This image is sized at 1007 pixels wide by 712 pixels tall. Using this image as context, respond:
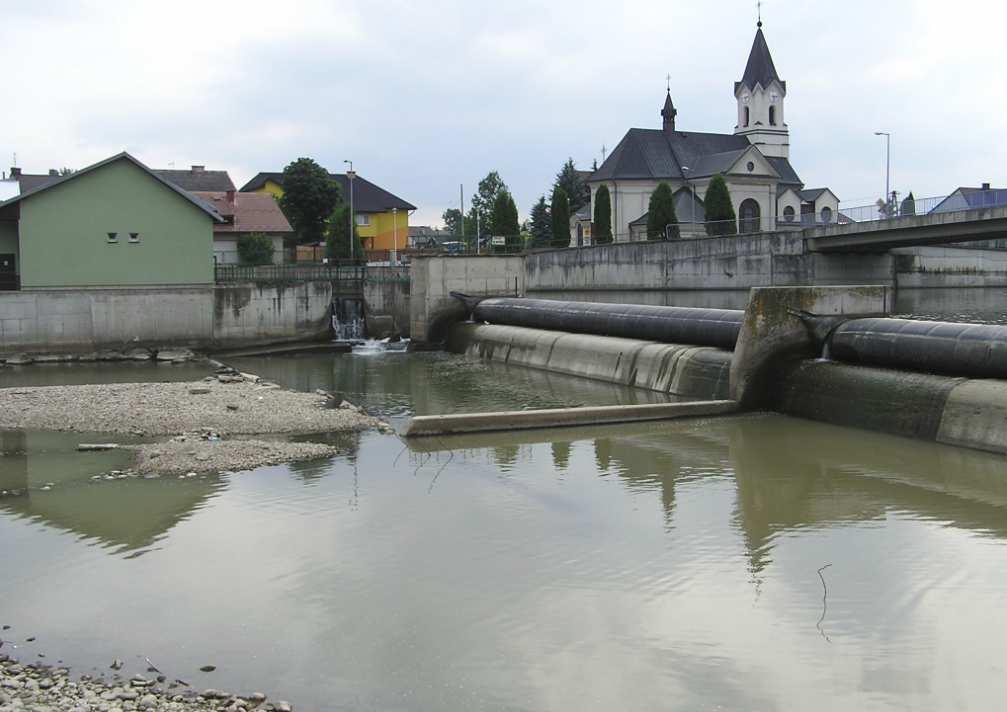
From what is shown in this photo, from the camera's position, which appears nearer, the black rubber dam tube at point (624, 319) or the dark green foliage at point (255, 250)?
the black rubber dam tube at point (624, 319)

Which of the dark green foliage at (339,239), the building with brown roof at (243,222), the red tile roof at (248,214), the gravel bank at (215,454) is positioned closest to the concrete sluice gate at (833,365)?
the gravel bank at (215,454)

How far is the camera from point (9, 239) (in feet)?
125

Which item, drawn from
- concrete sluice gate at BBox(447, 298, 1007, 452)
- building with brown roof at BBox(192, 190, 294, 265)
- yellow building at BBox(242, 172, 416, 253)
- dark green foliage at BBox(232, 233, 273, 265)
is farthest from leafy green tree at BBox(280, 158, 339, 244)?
concrete sluice gate at BBox(447, 298, 1007, 452)

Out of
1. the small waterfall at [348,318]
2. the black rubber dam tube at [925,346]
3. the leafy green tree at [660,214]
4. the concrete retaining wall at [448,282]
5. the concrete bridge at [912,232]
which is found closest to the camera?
the black rubber dam tube at [925,346]

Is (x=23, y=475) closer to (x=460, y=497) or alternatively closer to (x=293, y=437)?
(x=293, y=437)

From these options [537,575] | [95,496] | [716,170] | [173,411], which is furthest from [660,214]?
[537,575]

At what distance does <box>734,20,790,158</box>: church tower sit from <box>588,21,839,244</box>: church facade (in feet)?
0.33

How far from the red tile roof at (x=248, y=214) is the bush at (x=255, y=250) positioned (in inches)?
158

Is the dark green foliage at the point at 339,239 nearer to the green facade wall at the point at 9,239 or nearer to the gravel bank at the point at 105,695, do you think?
the green facade wall at the point at 9,239

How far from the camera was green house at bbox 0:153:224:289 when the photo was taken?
36.5 metres

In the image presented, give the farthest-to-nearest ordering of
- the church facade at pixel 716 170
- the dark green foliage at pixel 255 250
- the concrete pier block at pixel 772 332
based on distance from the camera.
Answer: the church facade at pixel 716 170 < the dark green foliage at pixel 255 250 < the concrete pier block at pixel 772 332

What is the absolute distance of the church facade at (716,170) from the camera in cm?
8881

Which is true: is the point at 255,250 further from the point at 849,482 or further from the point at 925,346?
the point at 849,482

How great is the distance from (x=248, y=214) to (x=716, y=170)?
147 feet
